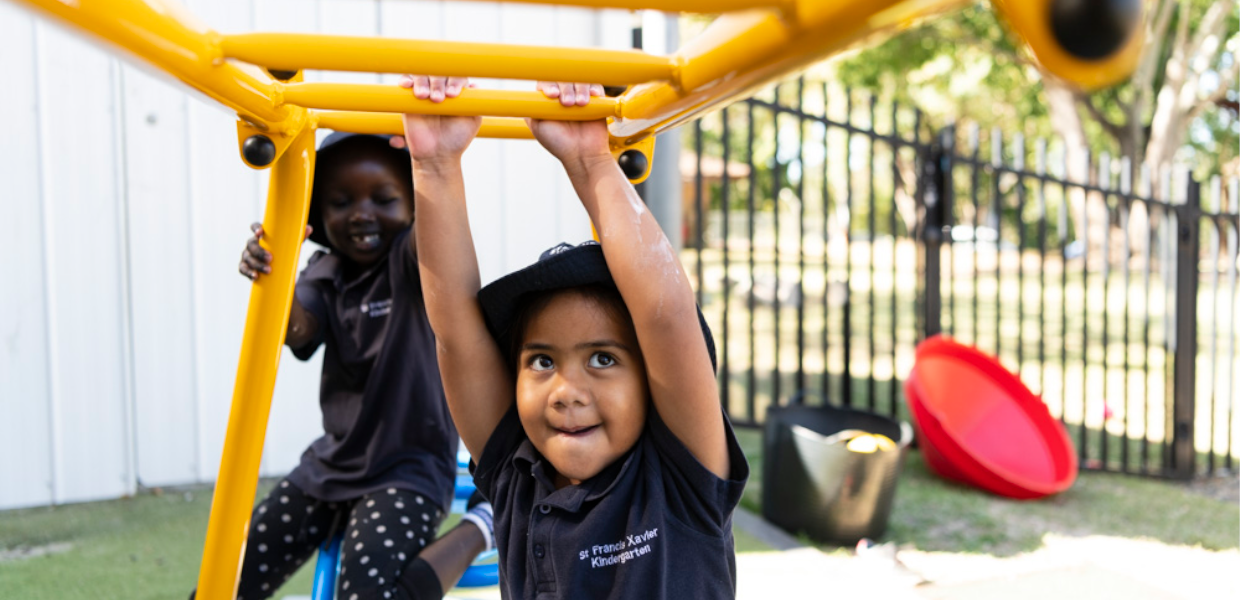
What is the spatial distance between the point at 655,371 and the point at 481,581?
1183 mm

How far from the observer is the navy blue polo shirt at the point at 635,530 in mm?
1367

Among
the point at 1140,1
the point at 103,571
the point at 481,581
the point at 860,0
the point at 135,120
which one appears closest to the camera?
the point at 1140,1

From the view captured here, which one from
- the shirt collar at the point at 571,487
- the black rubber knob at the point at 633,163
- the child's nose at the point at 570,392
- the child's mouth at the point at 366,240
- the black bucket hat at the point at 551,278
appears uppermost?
the black rubber knob at the point at 633,163

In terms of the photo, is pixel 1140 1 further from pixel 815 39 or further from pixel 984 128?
pixel 984 128

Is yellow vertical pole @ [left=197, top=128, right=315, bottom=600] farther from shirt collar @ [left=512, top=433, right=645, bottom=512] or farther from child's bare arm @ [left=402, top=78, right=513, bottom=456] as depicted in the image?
shirt collar @ [left=512, top=433, right=645, bottom=512]

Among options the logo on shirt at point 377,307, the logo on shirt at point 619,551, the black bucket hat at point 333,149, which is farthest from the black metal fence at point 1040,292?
the logo on shirt at point 619,551

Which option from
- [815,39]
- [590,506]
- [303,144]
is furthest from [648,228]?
[303,144]

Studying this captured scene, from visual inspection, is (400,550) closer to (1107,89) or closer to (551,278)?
(551,278)

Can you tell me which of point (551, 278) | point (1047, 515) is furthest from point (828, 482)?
point (551, 278)

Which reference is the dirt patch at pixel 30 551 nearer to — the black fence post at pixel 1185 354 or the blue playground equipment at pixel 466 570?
the blue playground equipment at pixel 466 570

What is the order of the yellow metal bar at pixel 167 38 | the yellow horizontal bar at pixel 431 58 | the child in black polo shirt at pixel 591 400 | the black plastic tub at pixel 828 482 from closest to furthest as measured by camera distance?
the yellow metal bar at pixel 167 38 < the yellow horizontal bar at pixel 431 58 < the child in black polo shirt at pixel 591 400 < the black plastic tub at pixel 828 482

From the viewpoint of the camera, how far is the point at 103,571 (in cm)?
312

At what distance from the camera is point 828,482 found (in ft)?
11.6

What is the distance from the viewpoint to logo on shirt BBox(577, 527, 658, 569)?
137cm
